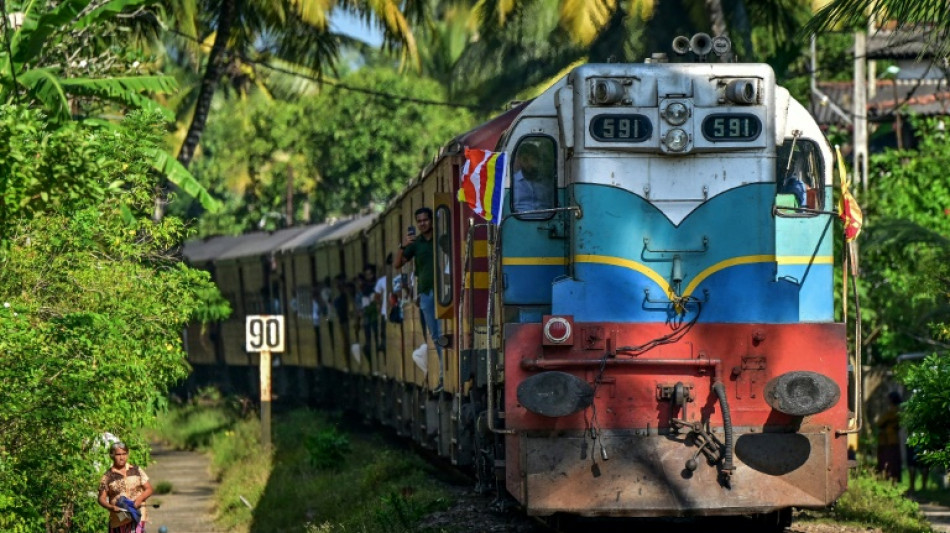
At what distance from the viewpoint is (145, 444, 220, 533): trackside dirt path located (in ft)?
58.0

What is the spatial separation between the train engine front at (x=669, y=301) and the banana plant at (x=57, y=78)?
4579mm

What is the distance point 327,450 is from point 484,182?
27.3 ft

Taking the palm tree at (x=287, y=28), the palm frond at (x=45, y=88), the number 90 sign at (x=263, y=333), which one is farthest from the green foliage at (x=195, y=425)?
the palm frond at (x=45, y=88)

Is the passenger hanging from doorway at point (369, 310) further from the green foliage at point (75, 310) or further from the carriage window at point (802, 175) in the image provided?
the carriage window at point (802, 175)

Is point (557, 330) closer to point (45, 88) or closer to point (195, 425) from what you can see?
point (45, 88)

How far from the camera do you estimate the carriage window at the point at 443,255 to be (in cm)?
1345

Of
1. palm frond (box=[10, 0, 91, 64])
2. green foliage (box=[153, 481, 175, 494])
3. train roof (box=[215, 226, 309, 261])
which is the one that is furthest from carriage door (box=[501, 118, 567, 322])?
train roof (box=[215, 226, 309, 261])

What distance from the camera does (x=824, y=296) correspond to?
11.2 meters

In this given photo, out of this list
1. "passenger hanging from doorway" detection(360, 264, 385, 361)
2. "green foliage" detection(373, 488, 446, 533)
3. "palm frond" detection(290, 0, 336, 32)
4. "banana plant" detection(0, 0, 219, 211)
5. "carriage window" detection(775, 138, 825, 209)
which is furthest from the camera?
"passenger hanging from doorway" detection(360, 264, 385, 361)

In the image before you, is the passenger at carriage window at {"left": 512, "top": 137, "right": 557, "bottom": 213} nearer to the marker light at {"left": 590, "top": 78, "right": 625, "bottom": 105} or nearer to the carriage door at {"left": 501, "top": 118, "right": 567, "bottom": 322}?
the carriage door at {"left": 501, "top": 118, "right": 567, "bottom": 322}

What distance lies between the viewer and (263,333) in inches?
822

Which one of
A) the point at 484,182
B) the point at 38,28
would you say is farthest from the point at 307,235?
the point at 484,182

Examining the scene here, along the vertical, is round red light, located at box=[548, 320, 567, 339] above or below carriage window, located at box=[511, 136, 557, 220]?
below

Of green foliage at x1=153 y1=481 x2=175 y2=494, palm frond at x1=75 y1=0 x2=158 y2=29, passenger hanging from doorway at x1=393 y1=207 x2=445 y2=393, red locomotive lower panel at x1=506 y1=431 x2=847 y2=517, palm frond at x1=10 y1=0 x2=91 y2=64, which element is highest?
palm frond at x1=75 y1=0 x2=158 y2=29
